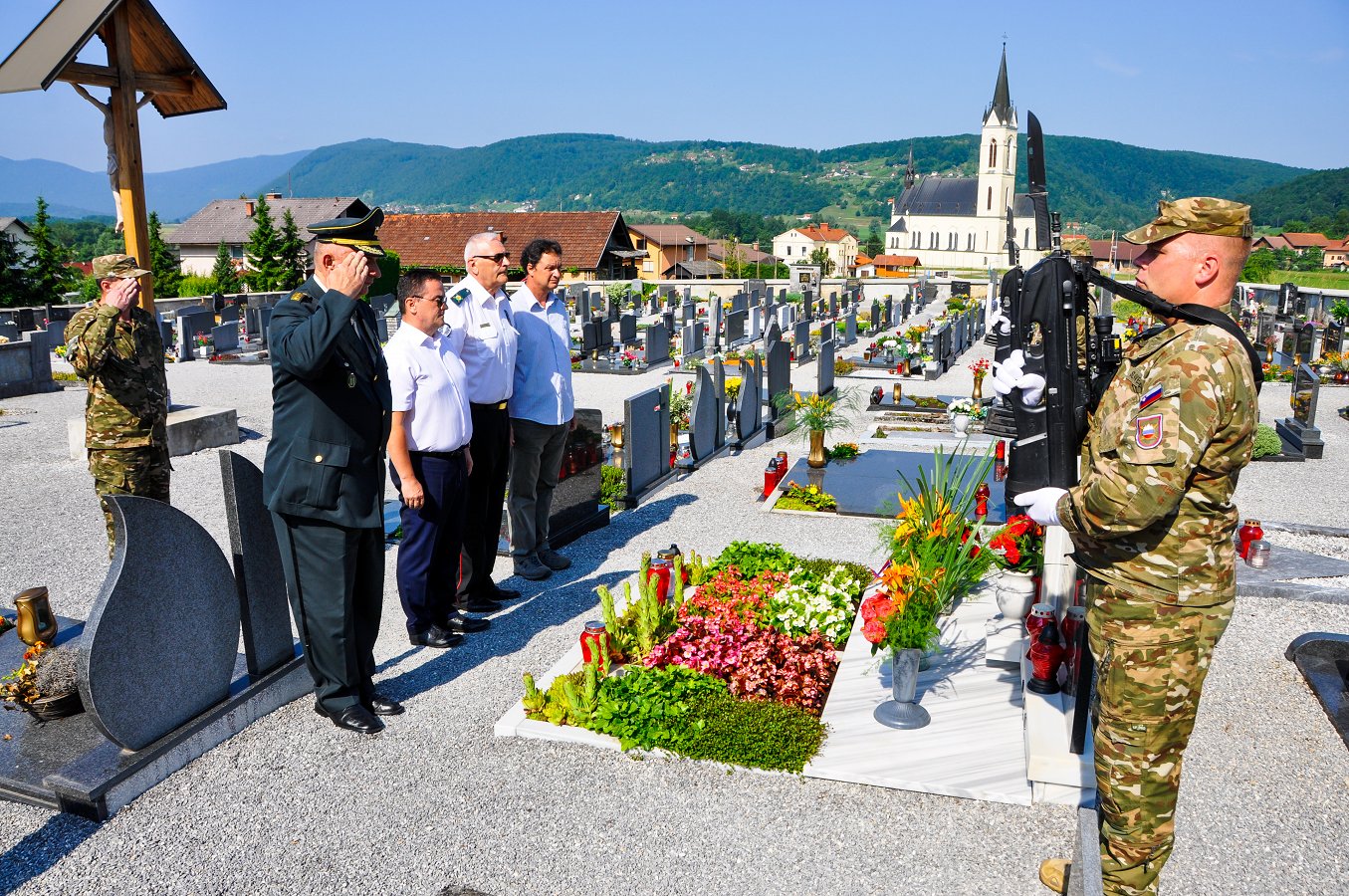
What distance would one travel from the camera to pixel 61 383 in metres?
17.5

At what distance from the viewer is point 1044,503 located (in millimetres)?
3141

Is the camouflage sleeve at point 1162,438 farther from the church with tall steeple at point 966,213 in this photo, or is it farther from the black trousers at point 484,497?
the church with tall steeple at point 966,213

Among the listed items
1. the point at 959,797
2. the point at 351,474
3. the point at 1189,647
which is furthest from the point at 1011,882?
the point at 351,474

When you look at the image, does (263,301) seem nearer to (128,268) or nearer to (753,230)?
(128,268)

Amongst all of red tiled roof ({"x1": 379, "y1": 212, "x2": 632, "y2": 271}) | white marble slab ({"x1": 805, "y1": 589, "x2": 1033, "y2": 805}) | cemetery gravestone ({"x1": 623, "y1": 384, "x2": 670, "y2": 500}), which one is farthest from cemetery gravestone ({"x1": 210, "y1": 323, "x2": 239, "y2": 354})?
red tiled roof ({"x1": 379, "y1": 212, "x2": 632, "y2": 271})

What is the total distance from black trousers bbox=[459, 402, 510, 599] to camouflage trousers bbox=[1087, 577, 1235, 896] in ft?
13.2

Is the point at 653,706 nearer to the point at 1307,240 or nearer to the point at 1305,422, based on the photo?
the point at 1305,422

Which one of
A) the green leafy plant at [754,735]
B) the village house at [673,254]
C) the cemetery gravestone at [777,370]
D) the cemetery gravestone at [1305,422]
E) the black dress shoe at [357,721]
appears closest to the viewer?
the green leafy plant at [754,735]

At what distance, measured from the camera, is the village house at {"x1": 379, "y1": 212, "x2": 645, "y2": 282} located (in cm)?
5212

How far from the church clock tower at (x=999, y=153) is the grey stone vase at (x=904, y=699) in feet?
373

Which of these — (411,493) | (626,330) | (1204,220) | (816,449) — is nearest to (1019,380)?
(1204,220)

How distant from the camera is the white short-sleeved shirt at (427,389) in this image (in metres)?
5.23

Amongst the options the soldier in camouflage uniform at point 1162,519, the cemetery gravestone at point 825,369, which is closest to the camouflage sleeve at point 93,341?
the soldier in camouflage uniform at point 1162,519

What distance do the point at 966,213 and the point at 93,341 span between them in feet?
473
